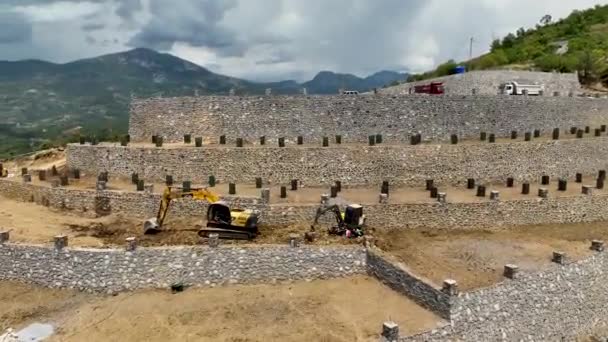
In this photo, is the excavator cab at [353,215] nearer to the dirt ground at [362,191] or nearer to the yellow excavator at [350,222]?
the yellow excavator at [350,222]

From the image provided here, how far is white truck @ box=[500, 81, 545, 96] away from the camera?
3484 centimetres

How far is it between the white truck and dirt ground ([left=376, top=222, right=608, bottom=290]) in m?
15.3

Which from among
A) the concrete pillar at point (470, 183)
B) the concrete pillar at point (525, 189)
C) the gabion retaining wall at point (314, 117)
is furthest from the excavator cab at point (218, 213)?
the concrete pillar at point (525, 189)

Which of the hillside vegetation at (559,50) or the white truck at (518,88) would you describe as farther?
the hillside vegetation at (559,50)

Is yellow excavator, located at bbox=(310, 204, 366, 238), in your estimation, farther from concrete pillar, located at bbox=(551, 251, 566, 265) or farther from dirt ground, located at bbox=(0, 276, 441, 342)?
concrete pillar, located at bbox=(551, 251, 566, 265)

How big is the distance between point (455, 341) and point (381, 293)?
293cm

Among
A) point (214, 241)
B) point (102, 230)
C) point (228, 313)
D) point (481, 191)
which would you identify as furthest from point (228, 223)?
point (481, 191)

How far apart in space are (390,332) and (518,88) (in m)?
28.0

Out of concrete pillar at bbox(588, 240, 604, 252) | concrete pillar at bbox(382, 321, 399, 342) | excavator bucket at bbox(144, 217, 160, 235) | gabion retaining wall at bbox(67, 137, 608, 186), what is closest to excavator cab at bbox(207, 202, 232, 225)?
excavator bucket at bbox(144, 217, 160, 235)

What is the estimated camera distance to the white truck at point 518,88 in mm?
34844

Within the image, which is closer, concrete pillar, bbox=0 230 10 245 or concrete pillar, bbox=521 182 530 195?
concrete pillar, bbox=0 230 10 245

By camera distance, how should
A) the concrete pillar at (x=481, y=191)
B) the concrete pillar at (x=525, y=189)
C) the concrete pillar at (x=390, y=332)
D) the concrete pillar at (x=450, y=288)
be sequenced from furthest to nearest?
the concrete pillar at (x=525, y=189) < the concrete pillar at (x=481, y=191) < the concrete pillar at (x=450, y=288) < the concrete pillar at (x=390, y=332)

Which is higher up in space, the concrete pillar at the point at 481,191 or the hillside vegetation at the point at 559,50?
the hillside vegetation at the point at 559,50

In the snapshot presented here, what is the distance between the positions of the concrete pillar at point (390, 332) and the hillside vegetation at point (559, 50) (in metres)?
41.3
